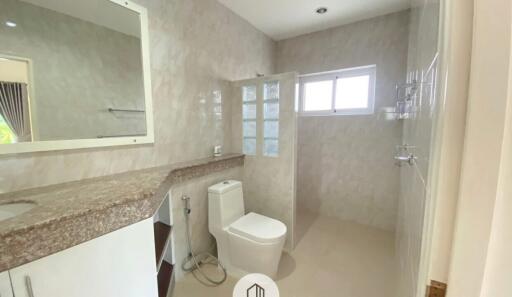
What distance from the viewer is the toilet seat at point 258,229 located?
1.60m

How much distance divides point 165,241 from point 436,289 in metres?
1.43

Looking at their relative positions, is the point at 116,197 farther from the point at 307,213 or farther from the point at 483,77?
the point at 307,213

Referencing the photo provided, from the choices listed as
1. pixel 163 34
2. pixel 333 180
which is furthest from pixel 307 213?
pixel 163 34

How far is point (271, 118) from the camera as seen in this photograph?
6.89 feet

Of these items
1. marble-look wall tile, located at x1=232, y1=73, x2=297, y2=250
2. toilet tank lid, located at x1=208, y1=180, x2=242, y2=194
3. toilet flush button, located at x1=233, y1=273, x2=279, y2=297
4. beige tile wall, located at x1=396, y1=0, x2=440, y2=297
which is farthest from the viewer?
marble-look wall tile, located at x1=232, y1=73, x2=297, y2=250

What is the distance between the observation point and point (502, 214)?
1.03ft

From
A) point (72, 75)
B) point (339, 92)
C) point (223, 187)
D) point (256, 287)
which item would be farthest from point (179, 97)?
point (339, 92)

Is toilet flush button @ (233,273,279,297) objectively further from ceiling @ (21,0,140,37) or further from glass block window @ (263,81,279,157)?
ceiling @ (21,0,140,37)

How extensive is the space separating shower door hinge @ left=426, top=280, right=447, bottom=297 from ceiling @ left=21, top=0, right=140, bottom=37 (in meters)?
1.87

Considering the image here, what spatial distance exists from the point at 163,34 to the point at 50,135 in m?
1.02

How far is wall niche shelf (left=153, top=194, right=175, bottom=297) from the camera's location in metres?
1.42

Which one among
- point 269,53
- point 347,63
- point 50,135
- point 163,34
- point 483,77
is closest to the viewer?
point 483,77

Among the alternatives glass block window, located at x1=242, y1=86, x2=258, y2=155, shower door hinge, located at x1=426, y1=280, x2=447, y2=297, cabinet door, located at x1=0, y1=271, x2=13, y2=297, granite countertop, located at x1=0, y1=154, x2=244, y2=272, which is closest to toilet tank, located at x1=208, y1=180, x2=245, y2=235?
glass block window, located at x1=242, y1=86, x2=258, y2=155

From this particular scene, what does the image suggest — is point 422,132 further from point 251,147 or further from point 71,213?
point 251,147
